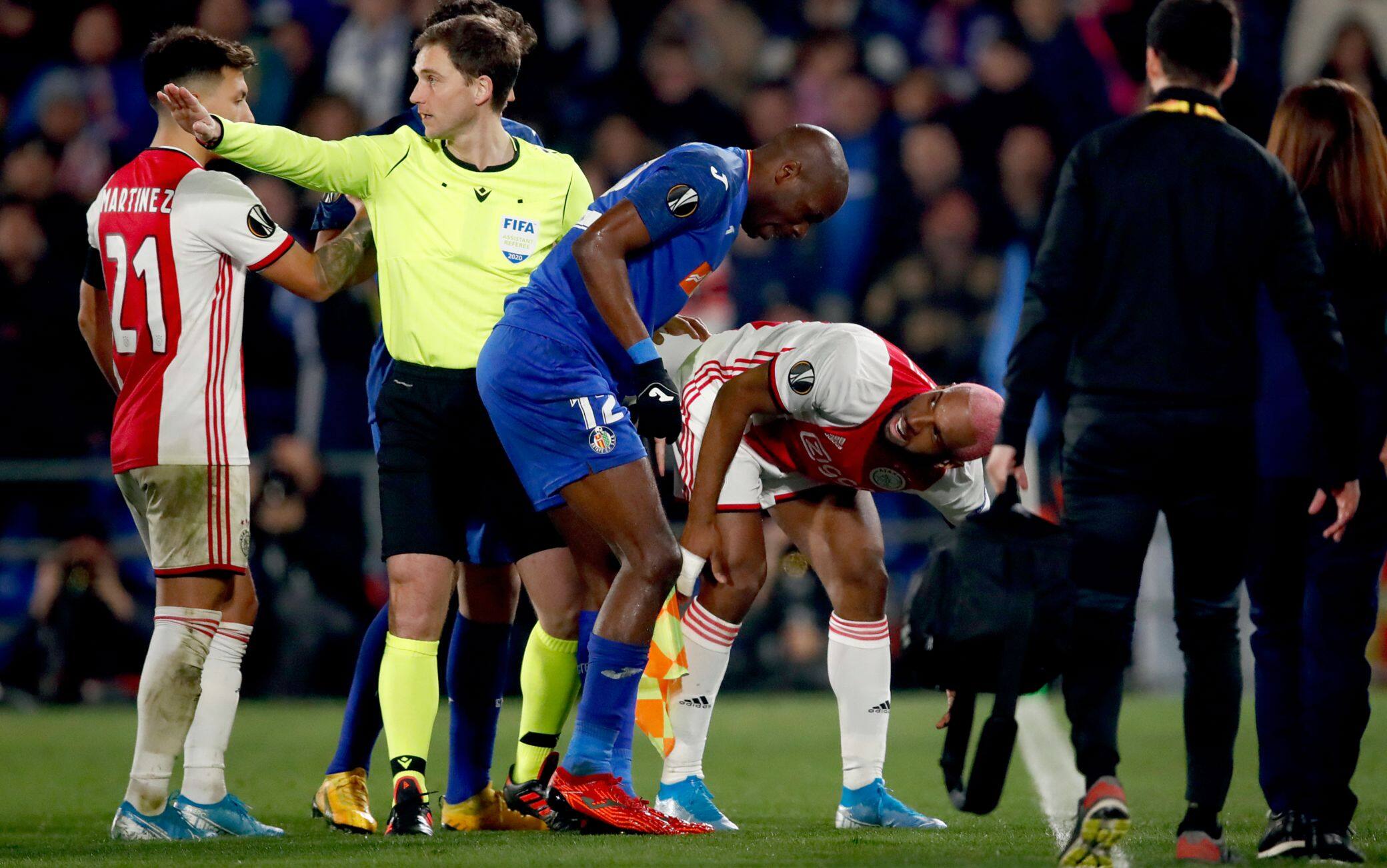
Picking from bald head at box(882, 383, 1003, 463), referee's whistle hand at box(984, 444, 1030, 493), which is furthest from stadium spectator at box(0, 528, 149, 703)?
referee's whistle hand at box(984, 444, 1030, 493)

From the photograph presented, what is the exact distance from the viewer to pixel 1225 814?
502 centimetres

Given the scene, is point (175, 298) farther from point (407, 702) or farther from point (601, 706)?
point (601, 706)

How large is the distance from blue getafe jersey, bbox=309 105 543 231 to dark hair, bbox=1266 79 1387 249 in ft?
7.31

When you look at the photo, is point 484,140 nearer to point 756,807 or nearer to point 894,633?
point 756,807

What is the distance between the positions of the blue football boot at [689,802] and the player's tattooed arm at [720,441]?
0.77 m

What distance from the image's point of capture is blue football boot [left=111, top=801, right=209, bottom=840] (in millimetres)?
4543

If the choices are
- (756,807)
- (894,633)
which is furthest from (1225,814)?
(894,633)

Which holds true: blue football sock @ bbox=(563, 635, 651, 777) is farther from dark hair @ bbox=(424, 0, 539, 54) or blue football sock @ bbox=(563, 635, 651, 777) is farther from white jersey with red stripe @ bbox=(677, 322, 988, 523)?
dark hair @ bbox=(424, 0, 539, 54)

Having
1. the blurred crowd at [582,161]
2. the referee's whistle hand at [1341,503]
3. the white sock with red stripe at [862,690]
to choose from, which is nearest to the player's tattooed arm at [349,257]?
the white sock with red stripe at [862,690]

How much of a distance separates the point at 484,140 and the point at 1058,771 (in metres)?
3.61

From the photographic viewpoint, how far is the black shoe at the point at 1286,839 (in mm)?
3873

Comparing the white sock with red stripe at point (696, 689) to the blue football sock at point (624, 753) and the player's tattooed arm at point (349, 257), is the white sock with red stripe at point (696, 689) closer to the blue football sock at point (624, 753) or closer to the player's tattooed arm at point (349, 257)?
the blue football sock at point (624, 753)

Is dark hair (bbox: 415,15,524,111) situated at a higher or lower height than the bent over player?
higher

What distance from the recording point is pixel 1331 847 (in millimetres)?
3832
